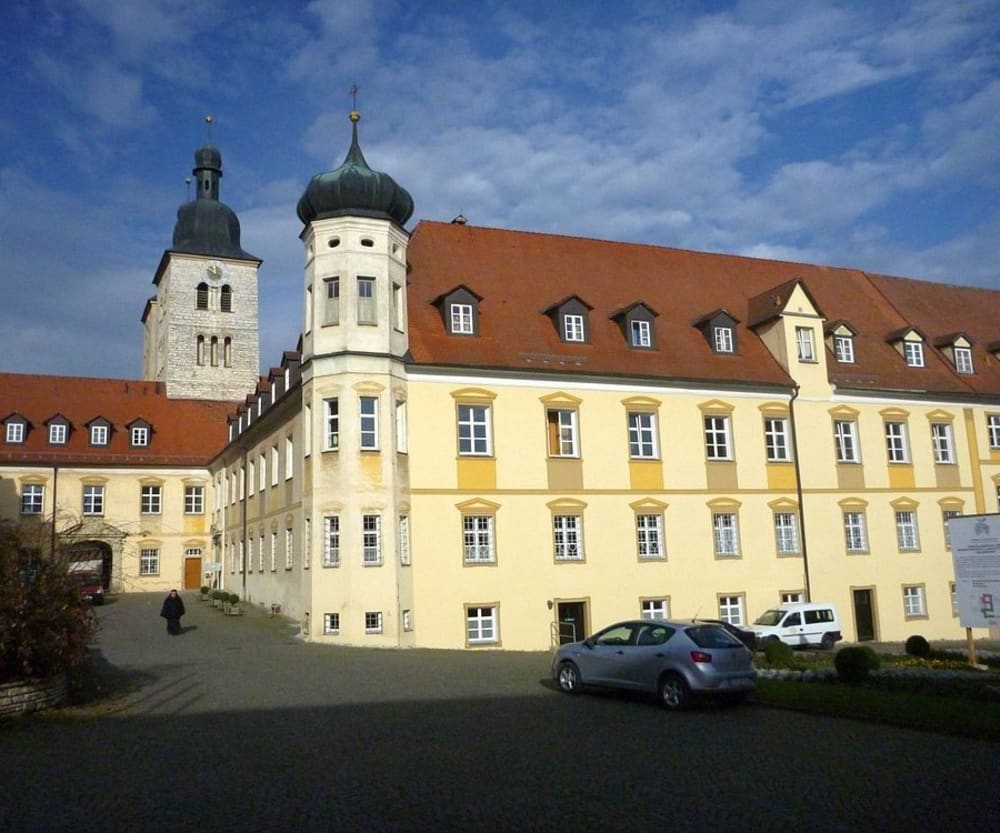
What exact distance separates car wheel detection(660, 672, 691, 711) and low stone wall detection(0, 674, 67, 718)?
9641mm

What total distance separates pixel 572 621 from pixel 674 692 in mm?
14436

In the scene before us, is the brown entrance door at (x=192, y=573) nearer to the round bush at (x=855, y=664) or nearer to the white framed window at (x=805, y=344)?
the white framed window at (x=805, y=344)

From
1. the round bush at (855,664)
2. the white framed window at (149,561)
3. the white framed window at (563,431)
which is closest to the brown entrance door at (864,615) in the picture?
the white framed window at (563,431)

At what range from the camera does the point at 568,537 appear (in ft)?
99.2

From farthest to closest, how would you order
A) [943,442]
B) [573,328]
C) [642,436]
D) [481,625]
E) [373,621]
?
[943,442]
[573,328]
[642,436]
[481,625]
[373,621]

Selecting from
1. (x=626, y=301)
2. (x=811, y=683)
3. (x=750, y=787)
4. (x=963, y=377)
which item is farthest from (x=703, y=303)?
(x=750, y=787)

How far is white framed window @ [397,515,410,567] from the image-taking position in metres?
27.7

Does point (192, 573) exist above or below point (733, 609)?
above

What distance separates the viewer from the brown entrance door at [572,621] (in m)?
29.7

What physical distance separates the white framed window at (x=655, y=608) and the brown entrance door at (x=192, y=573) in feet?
101

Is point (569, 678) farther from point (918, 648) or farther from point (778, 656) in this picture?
point (918, 648)

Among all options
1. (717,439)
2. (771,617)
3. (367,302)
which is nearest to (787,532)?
(717,439)

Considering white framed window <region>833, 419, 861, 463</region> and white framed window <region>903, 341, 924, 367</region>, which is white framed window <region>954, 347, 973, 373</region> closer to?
white framed window <region>903, 341, 924, 367</region>

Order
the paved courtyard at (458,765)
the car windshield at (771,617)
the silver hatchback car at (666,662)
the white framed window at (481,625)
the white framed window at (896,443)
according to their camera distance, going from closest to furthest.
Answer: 1. the paved courtyard at (458,765)
2. the silver hatchback car at (666,662)
3. the white framed window at (481,625)
4. the car windshield at (771,617)
5. the white framed window at (896,443)
